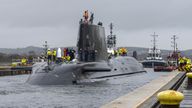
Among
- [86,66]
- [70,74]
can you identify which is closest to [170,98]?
[70,74]

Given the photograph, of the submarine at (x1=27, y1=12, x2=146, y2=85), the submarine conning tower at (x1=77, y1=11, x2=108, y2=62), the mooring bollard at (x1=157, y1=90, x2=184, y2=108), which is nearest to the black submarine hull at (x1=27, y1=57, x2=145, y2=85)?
the submarine at (x1=27, y1=12, x2=146, y2=85)

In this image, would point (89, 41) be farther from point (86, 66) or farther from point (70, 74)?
point (70, 74)

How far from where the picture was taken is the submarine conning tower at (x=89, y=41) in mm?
34438

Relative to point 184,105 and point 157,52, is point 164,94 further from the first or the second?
point 157,52

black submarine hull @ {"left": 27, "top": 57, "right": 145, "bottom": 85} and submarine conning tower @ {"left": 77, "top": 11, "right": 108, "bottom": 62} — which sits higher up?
submarine conning tower @ {"left": 77, "top": 11, "right": 108, "bottom": 62}

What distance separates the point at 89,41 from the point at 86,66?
404 centimetres

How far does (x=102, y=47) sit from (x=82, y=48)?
2608mm

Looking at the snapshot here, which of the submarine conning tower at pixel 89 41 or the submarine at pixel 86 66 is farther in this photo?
the submarine conning tower at pixel 89 41

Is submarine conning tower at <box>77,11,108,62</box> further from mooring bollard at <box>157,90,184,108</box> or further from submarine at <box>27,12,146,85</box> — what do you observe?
mooring bollard at <box>157,90,184,108</box>

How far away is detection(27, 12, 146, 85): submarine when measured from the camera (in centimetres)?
2881

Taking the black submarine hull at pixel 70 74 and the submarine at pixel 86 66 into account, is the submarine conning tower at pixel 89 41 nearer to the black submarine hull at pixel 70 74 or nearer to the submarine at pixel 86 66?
the submarine at pixel 86 66

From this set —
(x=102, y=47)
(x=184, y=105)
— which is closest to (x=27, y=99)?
(x=184, y=105)

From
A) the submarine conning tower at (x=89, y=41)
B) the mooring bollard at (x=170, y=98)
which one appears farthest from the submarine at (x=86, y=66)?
the mooring bollard at (x=170, y=98)

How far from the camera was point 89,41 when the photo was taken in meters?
34.8
